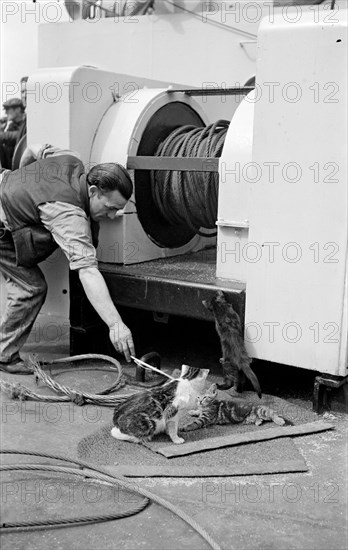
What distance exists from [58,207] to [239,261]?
1113 millimetres

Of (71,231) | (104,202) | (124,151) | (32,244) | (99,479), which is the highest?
(124,151)

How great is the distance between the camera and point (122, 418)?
3494 millimetres

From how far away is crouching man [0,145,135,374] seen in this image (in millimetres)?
4141

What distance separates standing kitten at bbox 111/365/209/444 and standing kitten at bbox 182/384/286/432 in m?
0.27

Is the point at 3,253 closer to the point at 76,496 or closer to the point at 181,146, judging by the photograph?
the point at 181,146

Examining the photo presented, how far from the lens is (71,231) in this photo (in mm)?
4176

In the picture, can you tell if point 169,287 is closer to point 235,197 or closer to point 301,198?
point 235,197

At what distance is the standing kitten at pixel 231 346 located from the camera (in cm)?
395

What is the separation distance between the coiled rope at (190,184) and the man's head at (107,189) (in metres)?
0.56

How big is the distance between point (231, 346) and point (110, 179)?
1.20 meters

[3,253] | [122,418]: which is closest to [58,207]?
[3,253]

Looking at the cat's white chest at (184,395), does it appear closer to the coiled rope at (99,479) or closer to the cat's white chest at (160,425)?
the cat's white chest at (160,425)

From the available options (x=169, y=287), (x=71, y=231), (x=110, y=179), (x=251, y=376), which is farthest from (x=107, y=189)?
(x=251, y=376)

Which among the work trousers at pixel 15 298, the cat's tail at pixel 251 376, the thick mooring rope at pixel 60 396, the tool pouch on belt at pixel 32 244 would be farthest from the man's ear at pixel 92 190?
the cat's tail at pixel 251 376
